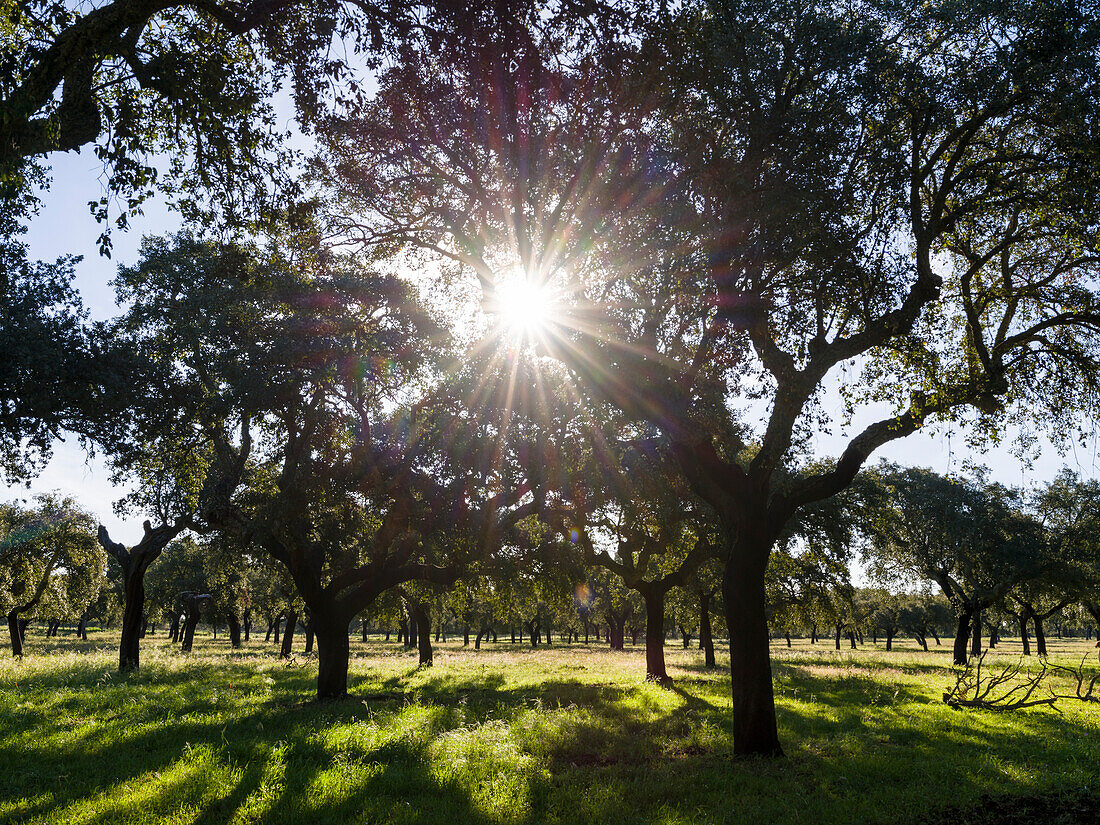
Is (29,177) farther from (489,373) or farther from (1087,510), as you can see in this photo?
(1087,510)

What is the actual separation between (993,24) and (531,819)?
15.1m

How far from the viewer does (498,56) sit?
7.46 meters

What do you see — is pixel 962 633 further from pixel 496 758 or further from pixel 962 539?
pixel 496 758

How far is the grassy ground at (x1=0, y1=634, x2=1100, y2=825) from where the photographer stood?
8367 millimetres

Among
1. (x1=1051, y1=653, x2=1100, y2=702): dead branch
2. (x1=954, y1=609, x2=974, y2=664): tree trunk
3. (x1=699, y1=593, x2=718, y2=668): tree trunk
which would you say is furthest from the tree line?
(x1=954, y1=609, x2=974, y2=664): tree trunk

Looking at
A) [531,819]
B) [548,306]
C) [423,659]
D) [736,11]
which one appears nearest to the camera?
[531,819]

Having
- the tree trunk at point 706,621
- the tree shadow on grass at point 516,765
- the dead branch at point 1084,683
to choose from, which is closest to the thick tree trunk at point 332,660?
the tree shadow on grass at point 516,765

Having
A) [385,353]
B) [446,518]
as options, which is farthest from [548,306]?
[446,518]

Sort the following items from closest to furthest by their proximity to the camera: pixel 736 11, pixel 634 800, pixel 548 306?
pixel 634 800
pixel 736 11
pixel 548 306

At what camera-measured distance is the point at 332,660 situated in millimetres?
19703

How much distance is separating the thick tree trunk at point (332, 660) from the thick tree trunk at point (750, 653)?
1358 cm

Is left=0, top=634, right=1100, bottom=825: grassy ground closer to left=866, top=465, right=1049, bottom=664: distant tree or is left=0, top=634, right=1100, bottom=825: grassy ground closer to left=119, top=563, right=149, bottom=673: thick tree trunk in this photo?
left=119, top=563, right=149, bottom=673: thick tree trunk

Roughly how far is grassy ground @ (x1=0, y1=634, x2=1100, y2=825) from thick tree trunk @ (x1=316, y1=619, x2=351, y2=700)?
3.03 ft

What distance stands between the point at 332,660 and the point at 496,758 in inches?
431
